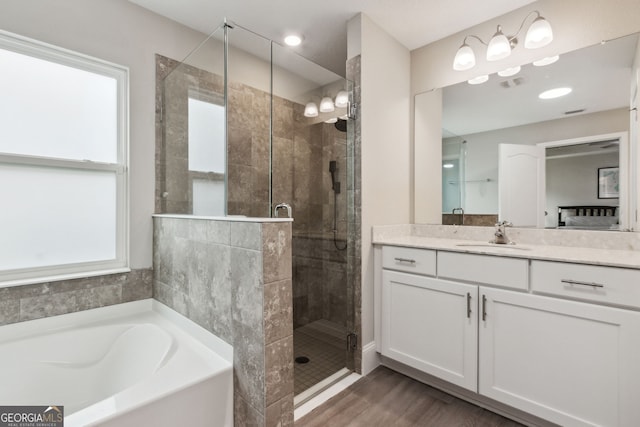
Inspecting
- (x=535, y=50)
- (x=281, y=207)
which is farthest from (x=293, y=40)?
(x=535, y=50)

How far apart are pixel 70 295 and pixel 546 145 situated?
10.3ft

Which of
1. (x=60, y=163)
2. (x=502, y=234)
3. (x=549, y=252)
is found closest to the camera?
(x=549, y=252)

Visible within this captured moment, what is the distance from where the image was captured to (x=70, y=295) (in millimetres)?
1776

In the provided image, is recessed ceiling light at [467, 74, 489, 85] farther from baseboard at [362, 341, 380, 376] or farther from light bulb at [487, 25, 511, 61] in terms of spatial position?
baseboard at [362, 341, 380, 376]

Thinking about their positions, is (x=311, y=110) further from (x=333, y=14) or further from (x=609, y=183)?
(x=609, y=183)

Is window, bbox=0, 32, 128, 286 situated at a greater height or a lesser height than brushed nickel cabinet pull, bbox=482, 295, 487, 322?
greater

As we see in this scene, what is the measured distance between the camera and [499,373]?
1547 millimetres

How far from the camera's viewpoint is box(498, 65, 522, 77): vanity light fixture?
199cm

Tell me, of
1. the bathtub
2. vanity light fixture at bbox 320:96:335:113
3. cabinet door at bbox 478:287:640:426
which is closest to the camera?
the bathtub

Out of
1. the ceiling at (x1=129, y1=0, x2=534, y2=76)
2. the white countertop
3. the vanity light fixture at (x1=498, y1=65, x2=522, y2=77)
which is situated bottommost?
the white countertop

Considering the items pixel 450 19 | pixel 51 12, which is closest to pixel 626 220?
pixel 450 19

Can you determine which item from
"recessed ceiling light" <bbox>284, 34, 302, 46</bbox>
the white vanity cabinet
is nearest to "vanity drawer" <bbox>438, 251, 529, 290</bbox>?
the white vanity cabinet

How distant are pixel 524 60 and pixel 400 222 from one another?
1.38 metres

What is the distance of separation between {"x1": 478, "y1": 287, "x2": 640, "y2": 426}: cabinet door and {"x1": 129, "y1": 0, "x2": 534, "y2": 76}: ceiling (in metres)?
1.83
